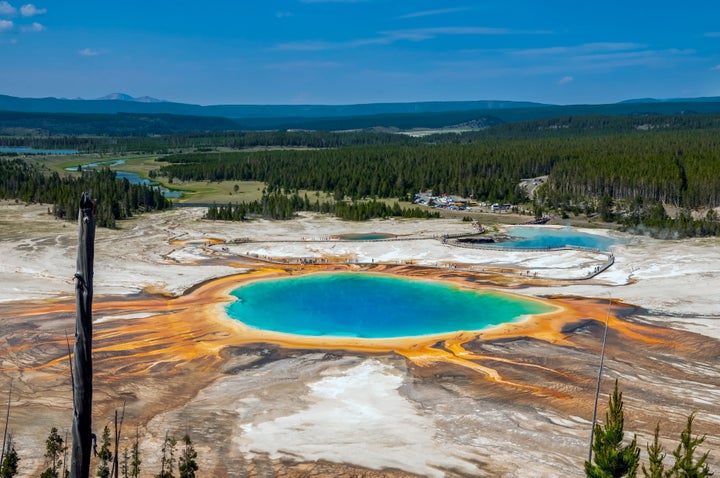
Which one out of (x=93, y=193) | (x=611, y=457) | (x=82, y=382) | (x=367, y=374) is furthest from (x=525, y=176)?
(x=82, y=382)

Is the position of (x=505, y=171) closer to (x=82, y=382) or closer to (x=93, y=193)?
(x=93, y=193)

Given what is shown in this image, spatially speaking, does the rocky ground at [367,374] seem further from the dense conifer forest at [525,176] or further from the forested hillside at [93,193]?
the dense conifer forest at [525,176]

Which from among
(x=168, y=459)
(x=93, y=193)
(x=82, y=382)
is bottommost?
(x=168, y=459)

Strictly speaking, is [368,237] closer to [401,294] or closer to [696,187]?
[401,294]

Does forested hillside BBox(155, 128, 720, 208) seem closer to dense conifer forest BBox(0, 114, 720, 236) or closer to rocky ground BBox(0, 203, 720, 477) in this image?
dense conifer forest BBox(0, 114, 720, 236)

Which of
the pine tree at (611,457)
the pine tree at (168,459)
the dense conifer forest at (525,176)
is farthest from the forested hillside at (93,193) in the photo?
the pine tree at (611,457)

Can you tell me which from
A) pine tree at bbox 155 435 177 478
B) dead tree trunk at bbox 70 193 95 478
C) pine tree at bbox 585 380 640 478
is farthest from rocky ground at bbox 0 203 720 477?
dead tree trunk at bbox 70 193 95 478

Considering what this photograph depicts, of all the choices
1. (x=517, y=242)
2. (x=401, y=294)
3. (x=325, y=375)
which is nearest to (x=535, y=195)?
(x=517, y=242)

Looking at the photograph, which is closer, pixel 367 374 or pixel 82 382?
pixel 82 382

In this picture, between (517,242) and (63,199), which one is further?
(63,199)
